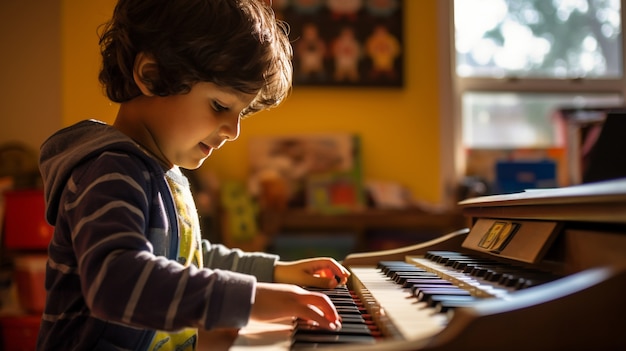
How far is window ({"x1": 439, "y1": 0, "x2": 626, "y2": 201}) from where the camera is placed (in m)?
4.34

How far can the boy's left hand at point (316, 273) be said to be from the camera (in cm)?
126

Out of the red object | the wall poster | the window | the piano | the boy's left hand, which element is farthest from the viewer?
the window

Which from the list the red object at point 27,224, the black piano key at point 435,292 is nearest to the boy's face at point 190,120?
the black piano key at point 435,292

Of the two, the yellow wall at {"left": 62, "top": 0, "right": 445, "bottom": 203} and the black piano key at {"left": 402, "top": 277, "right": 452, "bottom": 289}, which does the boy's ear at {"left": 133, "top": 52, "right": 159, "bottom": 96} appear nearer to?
the black piano key at {"left": 402, "top": 277, "right": 452, "bottom": 289}

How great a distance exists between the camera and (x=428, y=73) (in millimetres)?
4234

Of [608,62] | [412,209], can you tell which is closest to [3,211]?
[412,209]

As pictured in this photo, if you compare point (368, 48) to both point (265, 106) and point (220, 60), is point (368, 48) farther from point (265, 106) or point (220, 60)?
point (220, 60)

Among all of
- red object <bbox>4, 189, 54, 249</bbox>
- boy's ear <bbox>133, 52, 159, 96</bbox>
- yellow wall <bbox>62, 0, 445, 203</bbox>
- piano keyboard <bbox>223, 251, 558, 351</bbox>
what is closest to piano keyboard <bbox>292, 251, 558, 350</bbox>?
piano keyboard <bbox>223, 251, 558, 351</bbox>

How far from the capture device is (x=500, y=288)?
909 millimetres

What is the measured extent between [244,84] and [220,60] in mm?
59

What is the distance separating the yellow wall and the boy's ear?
2970 millimetres

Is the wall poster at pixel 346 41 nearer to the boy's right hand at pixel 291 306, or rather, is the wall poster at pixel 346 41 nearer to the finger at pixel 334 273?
the finger at pixel 334 273

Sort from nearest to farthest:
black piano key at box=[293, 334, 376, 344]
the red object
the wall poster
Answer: black piano key at box=[293, 334, 376, 344] < the red object < the wall poster

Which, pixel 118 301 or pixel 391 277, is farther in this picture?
pixel 391 277
